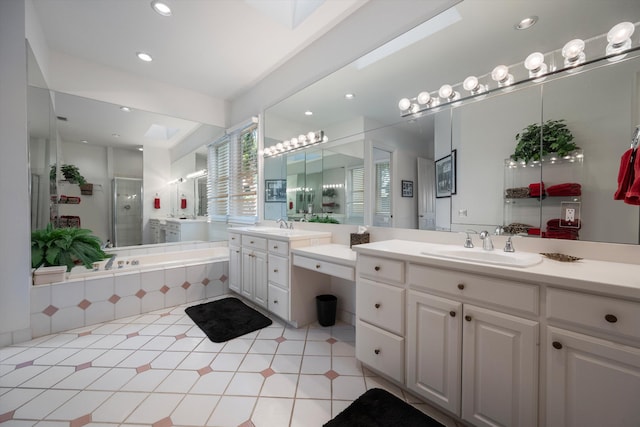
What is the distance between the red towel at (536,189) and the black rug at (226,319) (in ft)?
7.76

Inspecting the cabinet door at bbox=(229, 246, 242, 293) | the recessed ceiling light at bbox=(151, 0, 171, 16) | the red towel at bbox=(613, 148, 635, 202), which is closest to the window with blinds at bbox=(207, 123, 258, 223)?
the cabinet door at bbox=(229, 246, 242, 293)

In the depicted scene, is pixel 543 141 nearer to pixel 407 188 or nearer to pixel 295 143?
pixel 407 188

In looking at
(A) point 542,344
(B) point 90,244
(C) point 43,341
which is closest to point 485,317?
(A) point 542,344

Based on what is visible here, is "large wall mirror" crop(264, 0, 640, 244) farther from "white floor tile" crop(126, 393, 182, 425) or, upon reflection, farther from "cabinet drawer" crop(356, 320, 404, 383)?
"white floor tile" crop(126, 393, 182, 425)

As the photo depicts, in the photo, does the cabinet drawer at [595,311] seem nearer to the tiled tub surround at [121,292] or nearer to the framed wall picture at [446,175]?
the framed wall picture at [446,175]

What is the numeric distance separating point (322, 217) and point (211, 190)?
2415mm

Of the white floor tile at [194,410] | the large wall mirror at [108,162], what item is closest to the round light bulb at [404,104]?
the white floor tile at [194,410]

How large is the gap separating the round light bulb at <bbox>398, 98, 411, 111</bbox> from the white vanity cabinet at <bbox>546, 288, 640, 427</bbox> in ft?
5.09

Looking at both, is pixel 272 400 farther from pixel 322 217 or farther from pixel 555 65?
pixel 555 65

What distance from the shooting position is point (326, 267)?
2.05 metres

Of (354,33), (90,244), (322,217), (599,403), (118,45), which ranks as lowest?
(599,403)

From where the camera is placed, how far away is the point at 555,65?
4.55 ft

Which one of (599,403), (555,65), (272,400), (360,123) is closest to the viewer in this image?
(599,403)

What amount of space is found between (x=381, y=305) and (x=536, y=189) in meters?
1.13
